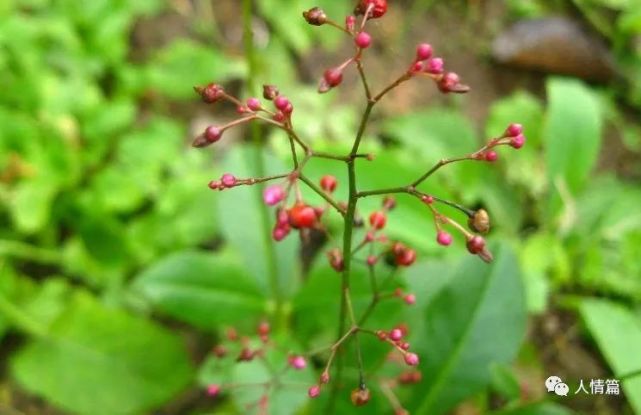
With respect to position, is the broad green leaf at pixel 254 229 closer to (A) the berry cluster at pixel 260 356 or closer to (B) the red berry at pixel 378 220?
(A) the berry cluster at pixel 260 356

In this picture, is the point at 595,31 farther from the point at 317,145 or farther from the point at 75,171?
the point at 75,171

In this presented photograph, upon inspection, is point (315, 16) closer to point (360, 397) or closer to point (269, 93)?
point (269, 93)

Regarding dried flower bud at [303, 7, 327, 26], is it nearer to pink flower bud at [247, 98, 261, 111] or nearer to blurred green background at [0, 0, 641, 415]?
pink flower bud at [247, 98, 261, 111]

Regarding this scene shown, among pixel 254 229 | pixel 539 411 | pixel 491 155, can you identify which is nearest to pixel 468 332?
pixel 539 411

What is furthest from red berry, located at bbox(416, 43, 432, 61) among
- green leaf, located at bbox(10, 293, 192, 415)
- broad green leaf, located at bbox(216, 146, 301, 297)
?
green leaf, located at bbox(10, 293, 192, 415)

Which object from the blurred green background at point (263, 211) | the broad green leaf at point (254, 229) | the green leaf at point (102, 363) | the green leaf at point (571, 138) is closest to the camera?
the blurred green background at point (263, 211)

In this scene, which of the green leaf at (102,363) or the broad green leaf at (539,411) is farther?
the green leaf at (102,363)

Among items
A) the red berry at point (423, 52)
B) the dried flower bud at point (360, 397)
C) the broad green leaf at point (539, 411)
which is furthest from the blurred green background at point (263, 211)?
the red berry at point (423, 52)
